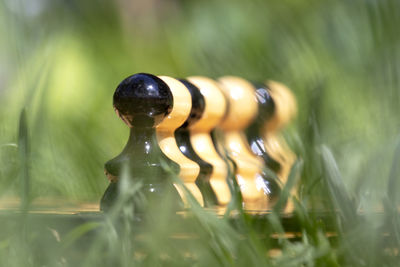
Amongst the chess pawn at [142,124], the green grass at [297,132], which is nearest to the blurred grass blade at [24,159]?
the green grass at [297,132]

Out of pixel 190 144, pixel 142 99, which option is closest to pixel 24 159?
pixel 142 99

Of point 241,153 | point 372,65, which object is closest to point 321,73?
point 372,65

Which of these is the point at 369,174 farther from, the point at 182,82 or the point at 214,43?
the point at 182,82

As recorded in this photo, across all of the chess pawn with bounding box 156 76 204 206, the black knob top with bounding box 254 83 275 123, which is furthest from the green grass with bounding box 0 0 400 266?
the black knob top with bounding box 254 83 275 123

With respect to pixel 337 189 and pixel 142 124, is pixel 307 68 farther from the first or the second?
pixel 142 124

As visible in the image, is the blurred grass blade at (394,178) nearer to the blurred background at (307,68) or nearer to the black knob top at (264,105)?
the blurred background at (307,68)
